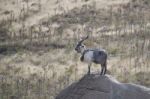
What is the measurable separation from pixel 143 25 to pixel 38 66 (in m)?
7.32

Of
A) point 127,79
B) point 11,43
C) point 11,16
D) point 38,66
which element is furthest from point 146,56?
point 11,16

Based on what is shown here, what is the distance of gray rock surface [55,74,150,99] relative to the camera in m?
19.4

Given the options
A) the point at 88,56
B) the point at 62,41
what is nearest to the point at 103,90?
the point at 88,56

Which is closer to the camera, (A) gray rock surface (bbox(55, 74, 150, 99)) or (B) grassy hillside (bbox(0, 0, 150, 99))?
(A) gray rock surface (bbox(55, 74, 150, 99))

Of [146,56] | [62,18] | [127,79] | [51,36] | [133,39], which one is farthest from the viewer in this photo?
[62,18]

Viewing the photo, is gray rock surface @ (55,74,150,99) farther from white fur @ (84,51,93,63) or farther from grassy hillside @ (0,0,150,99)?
grassy hillside @ (0,0,150,99)

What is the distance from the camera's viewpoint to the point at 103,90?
773 inches

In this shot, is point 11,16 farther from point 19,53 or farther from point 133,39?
point 133,39

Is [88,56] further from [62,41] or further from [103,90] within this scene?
[62,41]

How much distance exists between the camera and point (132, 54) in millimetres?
31828

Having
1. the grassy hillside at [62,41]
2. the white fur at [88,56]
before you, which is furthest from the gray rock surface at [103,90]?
the grassy hillside at [62,41]

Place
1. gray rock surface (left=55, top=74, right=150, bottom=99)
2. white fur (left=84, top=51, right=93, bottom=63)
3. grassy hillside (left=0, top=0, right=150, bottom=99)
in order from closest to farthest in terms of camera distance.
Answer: white fur (left=84, top=51, right=93, bottom=63)
gray rock surface (left=55, top=74, right=150, bottom=99)
grassy hillside (left=0, top=0, right=150, bottom=99)

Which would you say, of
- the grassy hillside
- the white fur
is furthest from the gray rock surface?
the grassy hillside

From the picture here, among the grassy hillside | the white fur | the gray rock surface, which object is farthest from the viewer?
the grassy hillside
